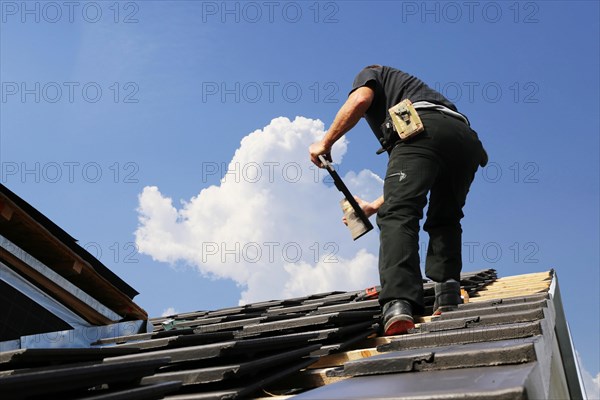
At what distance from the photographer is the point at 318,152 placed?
314 cm

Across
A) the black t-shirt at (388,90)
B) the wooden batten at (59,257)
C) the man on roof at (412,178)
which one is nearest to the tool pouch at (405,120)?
the man on roof at (412,178)

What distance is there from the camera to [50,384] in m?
1.31

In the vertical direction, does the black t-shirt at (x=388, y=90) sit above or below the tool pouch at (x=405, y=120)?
above

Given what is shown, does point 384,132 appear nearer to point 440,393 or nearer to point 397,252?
point 397,252

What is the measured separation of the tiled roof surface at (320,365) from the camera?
125cm

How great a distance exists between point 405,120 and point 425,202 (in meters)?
0.44

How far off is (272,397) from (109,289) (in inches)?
156

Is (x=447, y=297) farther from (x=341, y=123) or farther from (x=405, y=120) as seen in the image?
(x=341, y=123)

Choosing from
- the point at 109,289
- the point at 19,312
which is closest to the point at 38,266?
the point at 19,312

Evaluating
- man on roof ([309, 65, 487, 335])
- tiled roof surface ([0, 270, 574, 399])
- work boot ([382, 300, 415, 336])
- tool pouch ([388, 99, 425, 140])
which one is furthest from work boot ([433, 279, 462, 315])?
tool pouch ([388, 99, 425, 140])

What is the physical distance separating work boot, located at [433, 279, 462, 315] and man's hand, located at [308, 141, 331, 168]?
937 millimetres

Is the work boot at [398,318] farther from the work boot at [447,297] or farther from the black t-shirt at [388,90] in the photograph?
the black t-shirt at [388,90]

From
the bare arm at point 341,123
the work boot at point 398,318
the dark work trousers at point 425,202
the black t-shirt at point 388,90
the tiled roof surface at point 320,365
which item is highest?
the black t-shirt at point 388,90

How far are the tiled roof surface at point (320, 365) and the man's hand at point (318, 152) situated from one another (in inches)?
33.8
